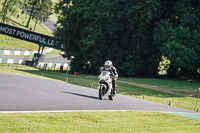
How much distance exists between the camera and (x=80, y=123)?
8.07 meters

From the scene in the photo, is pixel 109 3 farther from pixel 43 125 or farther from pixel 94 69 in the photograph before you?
pixel 43 125

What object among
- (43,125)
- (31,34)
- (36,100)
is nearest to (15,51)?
(31,34)

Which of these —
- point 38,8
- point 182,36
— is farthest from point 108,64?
point 38,8

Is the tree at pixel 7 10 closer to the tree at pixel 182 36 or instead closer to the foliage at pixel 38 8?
the foliage at pixel 38 8

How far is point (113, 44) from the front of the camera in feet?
138

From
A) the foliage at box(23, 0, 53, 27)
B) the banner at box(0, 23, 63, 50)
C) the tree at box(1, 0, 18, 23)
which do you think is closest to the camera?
the banner at box(0, 23, 63, 50)

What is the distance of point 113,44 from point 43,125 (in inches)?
1396

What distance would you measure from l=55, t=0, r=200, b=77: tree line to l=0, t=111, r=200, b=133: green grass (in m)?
27.1

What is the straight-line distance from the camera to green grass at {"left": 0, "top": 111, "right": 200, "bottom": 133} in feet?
22.3

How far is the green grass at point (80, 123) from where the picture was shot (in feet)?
22.3

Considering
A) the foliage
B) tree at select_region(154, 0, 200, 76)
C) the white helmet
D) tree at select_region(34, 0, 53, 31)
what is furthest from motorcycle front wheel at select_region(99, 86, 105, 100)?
tree at select_region(34, 0, 53, 31)

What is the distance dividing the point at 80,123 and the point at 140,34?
106 ft

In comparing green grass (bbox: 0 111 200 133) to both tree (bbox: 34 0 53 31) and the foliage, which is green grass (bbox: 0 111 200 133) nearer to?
the foliage

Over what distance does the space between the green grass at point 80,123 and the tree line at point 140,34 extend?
88.8 feet
